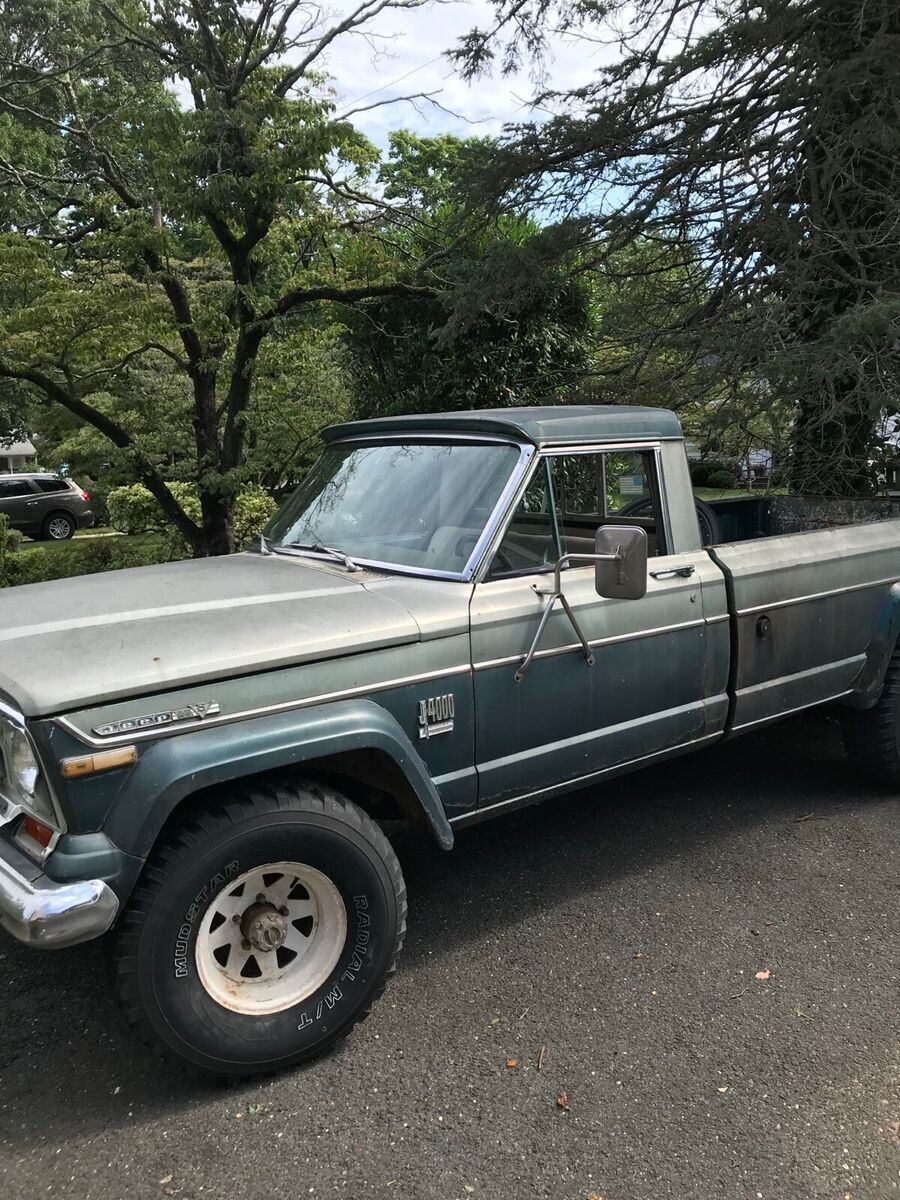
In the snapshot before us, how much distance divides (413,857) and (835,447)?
4.90m

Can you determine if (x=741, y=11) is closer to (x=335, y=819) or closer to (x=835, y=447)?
(x=835, y=447)

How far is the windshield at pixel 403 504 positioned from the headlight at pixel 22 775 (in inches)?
56.5

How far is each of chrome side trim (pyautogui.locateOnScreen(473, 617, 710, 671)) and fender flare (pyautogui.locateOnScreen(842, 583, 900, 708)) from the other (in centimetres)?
121

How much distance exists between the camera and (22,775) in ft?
8.02

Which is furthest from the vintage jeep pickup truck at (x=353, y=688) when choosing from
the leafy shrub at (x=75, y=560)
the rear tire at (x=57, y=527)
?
the rear tire at (x=57, y=527)

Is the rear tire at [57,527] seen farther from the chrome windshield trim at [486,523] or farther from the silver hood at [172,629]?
the chrome windshield trim at [486,523]

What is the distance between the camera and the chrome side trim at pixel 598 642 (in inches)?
122

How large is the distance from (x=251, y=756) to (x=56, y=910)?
0.61 metres

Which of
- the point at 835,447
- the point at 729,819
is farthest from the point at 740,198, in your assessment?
the point at 729,819

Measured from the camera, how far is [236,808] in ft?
8.38

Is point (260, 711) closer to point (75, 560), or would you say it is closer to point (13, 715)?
point (13, 715)

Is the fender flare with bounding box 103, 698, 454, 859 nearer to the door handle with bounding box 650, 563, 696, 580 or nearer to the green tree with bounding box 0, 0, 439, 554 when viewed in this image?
the door handle with bounding box 650, 563, 696, 580

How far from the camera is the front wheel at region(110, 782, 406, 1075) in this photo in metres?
2.45

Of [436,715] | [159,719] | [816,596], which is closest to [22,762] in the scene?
[159,719]
